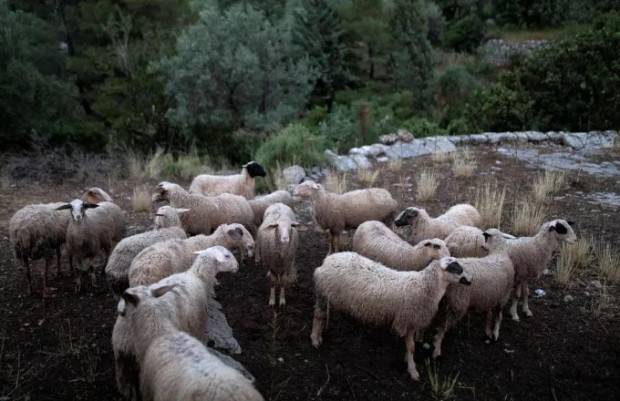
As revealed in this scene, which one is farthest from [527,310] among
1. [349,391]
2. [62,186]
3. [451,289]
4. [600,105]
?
[600,105]

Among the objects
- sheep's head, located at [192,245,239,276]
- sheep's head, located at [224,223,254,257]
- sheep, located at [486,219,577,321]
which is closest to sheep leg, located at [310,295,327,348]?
sheep's head, located at [192,245,239,276]

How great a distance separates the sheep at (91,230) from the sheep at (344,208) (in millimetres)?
2727

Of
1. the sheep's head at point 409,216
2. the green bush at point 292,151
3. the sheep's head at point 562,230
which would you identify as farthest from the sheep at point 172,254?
the green bush at point 292,151

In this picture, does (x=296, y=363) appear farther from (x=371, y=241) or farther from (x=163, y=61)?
(x=163, y=61)

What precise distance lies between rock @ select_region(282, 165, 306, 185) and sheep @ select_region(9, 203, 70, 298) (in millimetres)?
4762

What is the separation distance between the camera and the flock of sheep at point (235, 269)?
3.92m

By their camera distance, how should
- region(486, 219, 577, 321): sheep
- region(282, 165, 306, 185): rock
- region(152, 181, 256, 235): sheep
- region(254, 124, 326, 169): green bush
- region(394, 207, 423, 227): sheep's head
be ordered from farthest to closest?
region(254, 124, 326, 169): green bush < region(282, 165, 306, 185): rock < region(152, 181, 256, 235): sheep < region(394, 207, 423, 227): sheep's head < region(486, 219, 577, 321): sheep

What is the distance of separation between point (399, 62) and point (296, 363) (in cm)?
2090

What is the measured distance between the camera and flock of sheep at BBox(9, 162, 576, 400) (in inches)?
154

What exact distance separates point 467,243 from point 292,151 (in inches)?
230

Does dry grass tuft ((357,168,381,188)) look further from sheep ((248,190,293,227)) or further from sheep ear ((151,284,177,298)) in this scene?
sheep ear ((151,284,177,298))

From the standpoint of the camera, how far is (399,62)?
2388cm

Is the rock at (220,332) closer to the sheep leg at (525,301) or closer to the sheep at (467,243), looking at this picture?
the sheep at (467,243)

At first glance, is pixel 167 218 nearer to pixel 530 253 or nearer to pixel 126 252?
pixel 126 252
